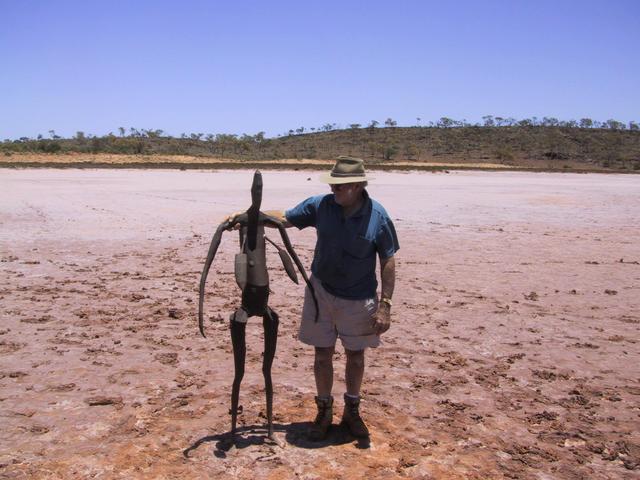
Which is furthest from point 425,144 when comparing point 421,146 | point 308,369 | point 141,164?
point 308,369

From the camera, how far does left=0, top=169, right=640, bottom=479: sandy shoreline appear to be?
4.32 meters

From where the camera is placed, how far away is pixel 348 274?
4.30 m

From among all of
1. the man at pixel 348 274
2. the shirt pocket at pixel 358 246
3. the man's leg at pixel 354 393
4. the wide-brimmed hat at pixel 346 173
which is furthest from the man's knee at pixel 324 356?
the wide-brimmed hat at pixel 346 173

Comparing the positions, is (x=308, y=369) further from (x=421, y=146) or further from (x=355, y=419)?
(x=421, y=146)

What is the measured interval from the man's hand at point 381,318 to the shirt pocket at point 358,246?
0.37m

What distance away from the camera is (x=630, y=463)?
172 inches

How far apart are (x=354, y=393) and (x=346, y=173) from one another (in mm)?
1511

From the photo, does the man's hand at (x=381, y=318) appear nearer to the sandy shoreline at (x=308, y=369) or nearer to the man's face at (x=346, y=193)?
the man's face at (x=346, y=193)

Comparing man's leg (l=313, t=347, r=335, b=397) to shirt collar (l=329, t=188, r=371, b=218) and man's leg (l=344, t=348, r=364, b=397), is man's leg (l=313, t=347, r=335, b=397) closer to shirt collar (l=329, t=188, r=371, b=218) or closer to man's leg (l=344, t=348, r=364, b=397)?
man's leg (l=344, t=348, r=364, b=397)

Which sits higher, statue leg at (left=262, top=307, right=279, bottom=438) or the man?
the man

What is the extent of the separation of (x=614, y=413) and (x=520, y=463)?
A: 1293mm

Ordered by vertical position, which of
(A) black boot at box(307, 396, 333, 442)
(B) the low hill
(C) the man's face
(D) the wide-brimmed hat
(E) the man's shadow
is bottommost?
(E) the man's shadow

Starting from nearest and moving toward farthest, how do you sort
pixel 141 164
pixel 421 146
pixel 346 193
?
pixel 346 193
pixel 141 164
pixel 421 146

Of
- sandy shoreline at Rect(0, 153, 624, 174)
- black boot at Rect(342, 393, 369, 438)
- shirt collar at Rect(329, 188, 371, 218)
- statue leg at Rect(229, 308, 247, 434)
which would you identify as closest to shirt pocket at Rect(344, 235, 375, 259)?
shirt collar at Rect(329, 188, 371, 218)
